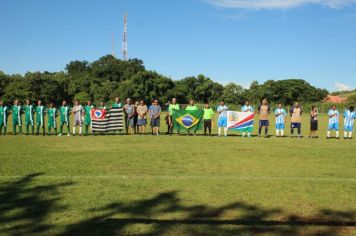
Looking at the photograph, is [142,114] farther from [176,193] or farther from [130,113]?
[176,193]

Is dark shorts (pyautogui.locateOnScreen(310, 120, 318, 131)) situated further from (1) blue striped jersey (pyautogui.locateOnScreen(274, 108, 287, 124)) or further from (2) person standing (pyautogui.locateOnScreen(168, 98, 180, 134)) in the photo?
(2) person standing (pyautogui.locateOnScreen(168, 98, 180, 134))

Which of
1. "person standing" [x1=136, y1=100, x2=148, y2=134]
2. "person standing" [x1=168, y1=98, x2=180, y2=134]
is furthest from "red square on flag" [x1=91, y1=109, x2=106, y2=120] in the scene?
"person standing" [x1=168, y1=98, x2=180, y2=134]

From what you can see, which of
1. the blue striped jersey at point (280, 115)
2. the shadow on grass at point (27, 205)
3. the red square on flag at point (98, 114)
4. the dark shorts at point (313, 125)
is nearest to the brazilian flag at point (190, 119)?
the red square on flag at point (98, 114)

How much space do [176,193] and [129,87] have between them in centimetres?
7414

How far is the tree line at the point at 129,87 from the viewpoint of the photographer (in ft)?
244

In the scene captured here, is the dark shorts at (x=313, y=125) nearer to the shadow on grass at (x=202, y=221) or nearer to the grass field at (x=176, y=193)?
the grass field at (x=176, y=193)

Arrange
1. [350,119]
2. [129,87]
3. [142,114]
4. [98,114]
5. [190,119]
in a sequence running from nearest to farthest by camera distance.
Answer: [350,119] → [142,114] → [98,114] → [190,119] → [129,87]

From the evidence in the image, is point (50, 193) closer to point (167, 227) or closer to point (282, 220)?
point (167, 227)

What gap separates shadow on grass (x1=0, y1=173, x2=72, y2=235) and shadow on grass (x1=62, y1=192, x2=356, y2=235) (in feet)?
1.96

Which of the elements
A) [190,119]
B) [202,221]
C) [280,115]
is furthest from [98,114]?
[202,221]

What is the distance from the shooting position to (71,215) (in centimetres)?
631

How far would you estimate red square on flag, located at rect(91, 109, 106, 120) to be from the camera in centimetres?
2100

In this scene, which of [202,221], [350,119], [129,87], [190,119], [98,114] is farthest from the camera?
[129,87]

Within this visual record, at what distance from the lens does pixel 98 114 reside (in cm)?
2111
